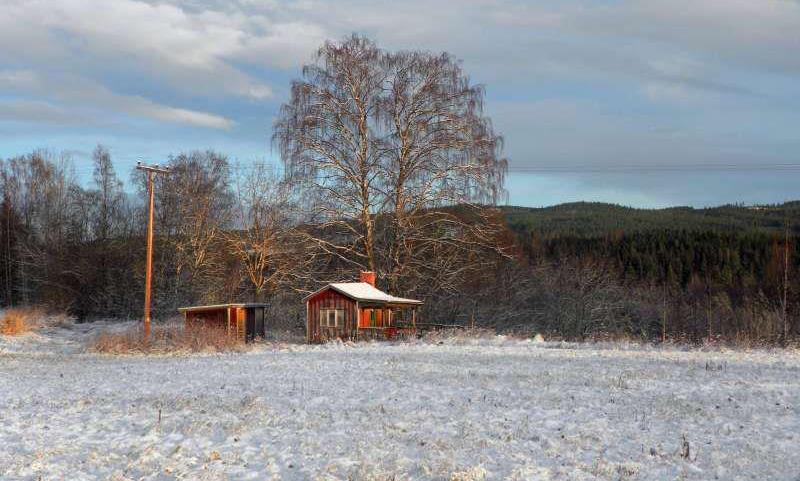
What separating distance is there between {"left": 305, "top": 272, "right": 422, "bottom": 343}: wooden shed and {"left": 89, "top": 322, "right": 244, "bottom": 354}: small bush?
13.2 feet

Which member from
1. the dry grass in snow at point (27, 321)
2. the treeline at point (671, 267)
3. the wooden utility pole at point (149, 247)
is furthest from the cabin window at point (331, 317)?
the dry grass in snow at point (27, 321)

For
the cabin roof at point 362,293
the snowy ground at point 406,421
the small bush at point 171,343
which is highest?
the cabin roof at point 362,293

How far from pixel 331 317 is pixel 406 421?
2000 centimetres

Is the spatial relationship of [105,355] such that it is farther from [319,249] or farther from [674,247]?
[674,247]

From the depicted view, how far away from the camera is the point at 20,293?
6284 centimetres

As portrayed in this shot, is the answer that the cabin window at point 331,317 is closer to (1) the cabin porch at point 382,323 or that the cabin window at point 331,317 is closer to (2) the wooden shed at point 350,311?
(2) the wooden shed at point 350,311

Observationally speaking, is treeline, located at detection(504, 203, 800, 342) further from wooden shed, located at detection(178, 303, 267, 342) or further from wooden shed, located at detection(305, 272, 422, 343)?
wooden shed, located at detection(178, 303, 267, 342)

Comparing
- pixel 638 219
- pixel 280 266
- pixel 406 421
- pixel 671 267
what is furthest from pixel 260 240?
pixel 638 219

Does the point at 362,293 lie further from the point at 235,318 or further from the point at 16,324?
the point at 16,324

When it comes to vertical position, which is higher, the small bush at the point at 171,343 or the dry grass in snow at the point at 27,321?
the dry grass in snow at the point at 27,321

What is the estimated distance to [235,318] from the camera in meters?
32.6

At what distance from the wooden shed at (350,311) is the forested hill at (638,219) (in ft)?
256

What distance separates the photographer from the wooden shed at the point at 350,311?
100 feet

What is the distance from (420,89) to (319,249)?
8501 mm
